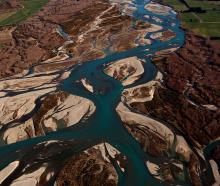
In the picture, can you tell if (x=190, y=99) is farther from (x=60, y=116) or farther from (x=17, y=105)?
(x=17, y=105)

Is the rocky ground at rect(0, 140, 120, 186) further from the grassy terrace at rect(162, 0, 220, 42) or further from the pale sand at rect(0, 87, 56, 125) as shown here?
the grassy terrace at rect(162, 0, 220, 42)

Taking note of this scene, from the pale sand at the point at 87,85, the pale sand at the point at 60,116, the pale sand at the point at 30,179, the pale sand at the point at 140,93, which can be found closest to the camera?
the pale sand at the point at 30,179

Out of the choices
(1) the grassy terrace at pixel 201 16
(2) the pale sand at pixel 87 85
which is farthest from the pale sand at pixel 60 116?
(1) the grassy terrace at pixel 201 16

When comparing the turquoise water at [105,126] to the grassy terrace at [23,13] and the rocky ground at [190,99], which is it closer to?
the rocky ground at [190,99]

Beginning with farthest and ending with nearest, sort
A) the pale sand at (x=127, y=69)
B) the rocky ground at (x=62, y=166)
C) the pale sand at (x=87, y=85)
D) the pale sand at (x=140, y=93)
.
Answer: the pale sand at (x=127, y=69) → the pale sand at (x=87, y=85) → the pale sand at (x=140, y=93) → the rocky ground at (x=62, y=166)

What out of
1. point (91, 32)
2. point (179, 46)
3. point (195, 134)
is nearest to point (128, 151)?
point (195, 134)

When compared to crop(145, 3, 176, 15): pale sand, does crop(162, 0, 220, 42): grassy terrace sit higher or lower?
higher

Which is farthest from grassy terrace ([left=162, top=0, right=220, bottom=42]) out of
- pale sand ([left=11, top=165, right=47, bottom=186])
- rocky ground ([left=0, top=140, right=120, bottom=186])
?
pale sand ([left=11, top=165, right=47, bottom=186])
